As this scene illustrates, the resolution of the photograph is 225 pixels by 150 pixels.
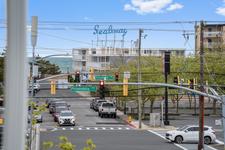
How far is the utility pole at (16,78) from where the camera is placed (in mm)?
2143

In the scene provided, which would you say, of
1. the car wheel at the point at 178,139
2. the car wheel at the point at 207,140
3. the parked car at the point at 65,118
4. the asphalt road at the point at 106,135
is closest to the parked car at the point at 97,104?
the asphalt road at the point at 106,135

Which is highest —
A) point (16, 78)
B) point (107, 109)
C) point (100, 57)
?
point (100, 57)

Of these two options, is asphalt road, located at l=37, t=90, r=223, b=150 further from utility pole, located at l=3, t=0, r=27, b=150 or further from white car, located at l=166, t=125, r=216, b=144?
utility pole, located at l=3, t=0, r=27, b=150

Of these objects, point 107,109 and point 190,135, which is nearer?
point 190,135

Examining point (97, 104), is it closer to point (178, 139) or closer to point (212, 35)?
point (178, 139)

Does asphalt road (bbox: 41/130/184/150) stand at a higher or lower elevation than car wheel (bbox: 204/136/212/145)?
lower

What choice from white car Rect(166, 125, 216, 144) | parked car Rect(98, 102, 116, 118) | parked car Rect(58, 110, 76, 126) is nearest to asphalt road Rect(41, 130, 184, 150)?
white car Rect(166, 125, 216, 144)

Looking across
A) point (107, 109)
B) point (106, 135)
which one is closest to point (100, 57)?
point (107, 109)

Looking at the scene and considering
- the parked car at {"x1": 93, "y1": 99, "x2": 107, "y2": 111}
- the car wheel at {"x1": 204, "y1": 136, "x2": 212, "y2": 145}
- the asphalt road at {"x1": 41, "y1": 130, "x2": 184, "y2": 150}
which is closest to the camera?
the asphalt road at {"x1": 41, "y1": 130, "x2": 184, "y2": 150}

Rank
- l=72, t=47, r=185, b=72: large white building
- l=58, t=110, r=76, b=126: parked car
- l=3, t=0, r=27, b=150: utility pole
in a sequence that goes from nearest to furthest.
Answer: l=3, t=0, r=27, b=150: utility pole
l=58, t=110, r=76, b=126: parked car
l=72, t=47, r=185, b=72: large white building

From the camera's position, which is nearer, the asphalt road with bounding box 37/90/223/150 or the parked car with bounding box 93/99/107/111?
the asphalt road with bounding box 37/90/223/150

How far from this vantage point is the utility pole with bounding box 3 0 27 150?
2.14 meters

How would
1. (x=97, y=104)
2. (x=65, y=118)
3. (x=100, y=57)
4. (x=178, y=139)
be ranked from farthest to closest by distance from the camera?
(x=100, y=57) < (x=97, y=104) < (x=65, y=118) < (x=178, y=139)

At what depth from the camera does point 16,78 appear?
7.10 feet
